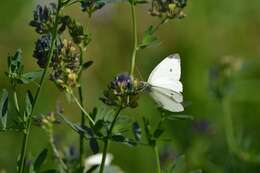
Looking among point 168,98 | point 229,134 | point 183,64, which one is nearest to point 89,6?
point 168,98

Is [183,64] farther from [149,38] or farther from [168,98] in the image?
[168,98]

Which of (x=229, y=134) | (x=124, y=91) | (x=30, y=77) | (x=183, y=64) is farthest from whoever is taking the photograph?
(x=183, y=64)

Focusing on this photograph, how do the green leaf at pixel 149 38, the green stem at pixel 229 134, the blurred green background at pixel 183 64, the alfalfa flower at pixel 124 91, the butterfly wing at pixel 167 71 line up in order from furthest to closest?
the blurred green background at pixel 183 64, the green stem at pixel 229 134, the green leaf at pixel 149 38, the butterfly wing at pixel 167 71, the alfalfa flower at pixel 124 91

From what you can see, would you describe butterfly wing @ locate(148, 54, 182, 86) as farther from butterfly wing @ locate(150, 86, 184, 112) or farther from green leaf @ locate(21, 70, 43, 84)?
green leaf @ locate(21, 70, 43, 84)

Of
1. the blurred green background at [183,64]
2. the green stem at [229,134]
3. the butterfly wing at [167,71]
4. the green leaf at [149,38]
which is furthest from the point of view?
the blurred green background at [183,64]

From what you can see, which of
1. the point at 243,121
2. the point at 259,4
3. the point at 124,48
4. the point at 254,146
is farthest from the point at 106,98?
the point at 259,4

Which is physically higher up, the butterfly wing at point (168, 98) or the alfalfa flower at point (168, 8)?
the alfalfa flower at point (168, 8)

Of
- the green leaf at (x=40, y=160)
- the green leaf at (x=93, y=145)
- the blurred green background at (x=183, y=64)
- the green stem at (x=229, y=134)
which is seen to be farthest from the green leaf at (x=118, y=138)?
the blurred green background at (x=183, y=64)

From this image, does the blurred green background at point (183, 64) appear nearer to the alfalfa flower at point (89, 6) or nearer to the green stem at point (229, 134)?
the green stem at point (229, 134)
